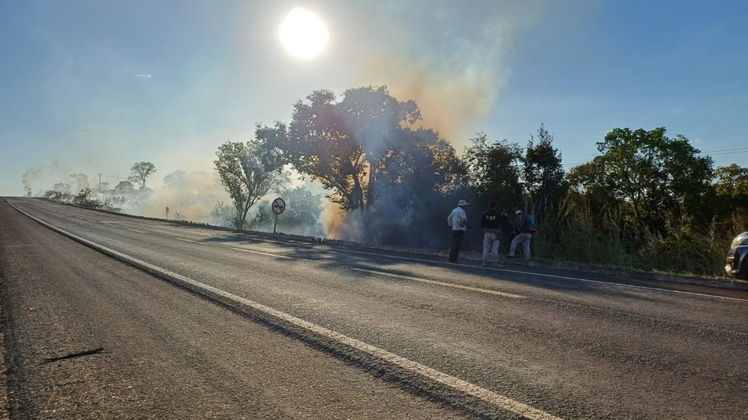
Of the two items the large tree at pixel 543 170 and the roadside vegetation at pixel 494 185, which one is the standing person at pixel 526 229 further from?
the large tree at pixel 543 170

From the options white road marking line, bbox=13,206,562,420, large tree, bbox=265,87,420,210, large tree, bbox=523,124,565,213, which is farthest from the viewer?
large tree, bbox=265,87,420,210

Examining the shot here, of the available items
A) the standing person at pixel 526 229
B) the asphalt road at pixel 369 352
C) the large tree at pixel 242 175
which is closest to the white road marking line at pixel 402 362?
the asphalt road at pixel 369 352

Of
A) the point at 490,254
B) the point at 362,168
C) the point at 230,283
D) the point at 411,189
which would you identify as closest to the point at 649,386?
the point at 230,283

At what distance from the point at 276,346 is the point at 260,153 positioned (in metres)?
32.3

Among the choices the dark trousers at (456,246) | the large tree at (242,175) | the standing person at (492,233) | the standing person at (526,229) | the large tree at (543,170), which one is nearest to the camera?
the standing person at (492,233)

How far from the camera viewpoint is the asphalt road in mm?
2410

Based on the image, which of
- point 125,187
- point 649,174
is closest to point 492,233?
point 649,174

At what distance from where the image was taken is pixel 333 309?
464cm

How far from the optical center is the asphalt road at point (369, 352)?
241cm

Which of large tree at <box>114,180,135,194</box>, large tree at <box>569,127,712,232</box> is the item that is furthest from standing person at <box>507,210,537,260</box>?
large tree at <box>114,180,135,194</box>

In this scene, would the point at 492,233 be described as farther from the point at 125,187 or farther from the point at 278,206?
the point at 125,187

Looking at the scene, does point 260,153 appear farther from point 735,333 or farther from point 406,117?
point 735,333

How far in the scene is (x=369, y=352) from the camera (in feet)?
10.5

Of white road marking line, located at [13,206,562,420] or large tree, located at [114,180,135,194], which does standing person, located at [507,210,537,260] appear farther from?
large tree, located at [114,180,135,194]
